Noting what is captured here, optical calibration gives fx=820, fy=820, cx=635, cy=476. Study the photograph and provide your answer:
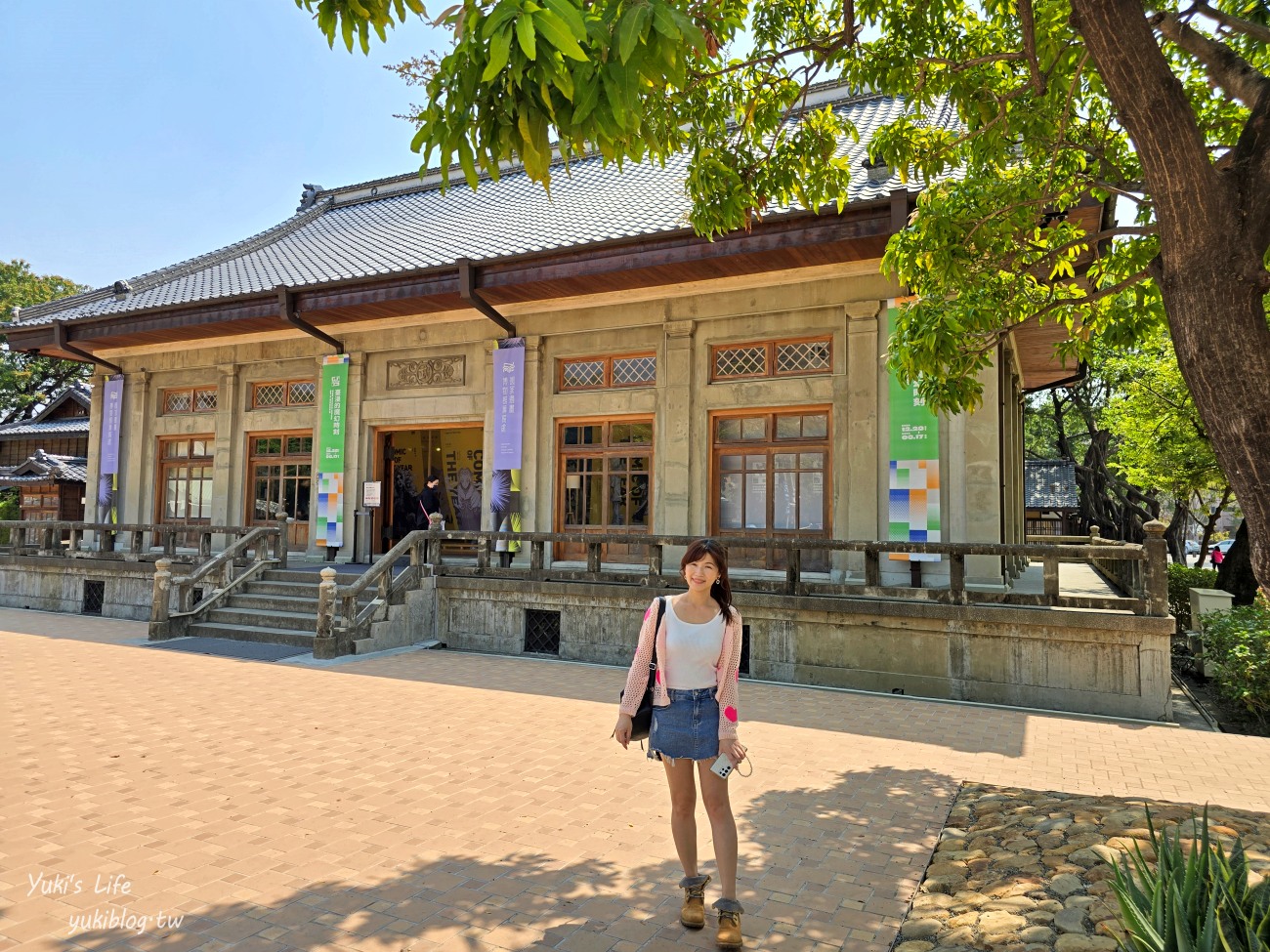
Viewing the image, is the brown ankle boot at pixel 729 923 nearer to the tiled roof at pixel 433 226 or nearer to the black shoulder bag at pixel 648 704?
the black shoulder bag at pixel 648 704

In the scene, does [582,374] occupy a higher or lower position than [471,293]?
lower

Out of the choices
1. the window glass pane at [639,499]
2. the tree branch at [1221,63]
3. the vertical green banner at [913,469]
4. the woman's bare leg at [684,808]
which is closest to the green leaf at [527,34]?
the woman's bare leg at [684,808]

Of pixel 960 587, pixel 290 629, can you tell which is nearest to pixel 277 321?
pixel 290 629

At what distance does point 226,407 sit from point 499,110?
16057 mm

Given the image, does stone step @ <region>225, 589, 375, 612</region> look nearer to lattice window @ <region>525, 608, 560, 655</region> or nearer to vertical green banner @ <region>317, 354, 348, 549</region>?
vertical green banner @ <region>317, 354, 348, 549</region>

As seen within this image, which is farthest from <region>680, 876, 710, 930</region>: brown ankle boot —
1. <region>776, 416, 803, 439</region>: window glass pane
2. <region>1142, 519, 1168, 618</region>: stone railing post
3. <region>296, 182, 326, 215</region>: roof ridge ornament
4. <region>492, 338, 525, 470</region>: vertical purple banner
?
<region>296, 182, 326, 215</region>: roof ridge ornament

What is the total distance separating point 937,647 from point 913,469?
2.52m

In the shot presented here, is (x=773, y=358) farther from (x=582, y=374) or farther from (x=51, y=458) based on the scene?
(x=51, y=458)

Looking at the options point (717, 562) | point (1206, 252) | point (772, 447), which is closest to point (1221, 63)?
point (1206, 252)

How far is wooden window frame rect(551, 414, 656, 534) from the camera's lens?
43.2 feet

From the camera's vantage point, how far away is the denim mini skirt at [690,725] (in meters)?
3.65

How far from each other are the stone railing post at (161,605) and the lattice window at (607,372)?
6900 mm

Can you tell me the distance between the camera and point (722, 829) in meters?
3.60

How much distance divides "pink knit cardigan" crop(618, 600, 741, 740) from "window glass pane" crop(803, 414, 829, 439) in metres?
8.59
